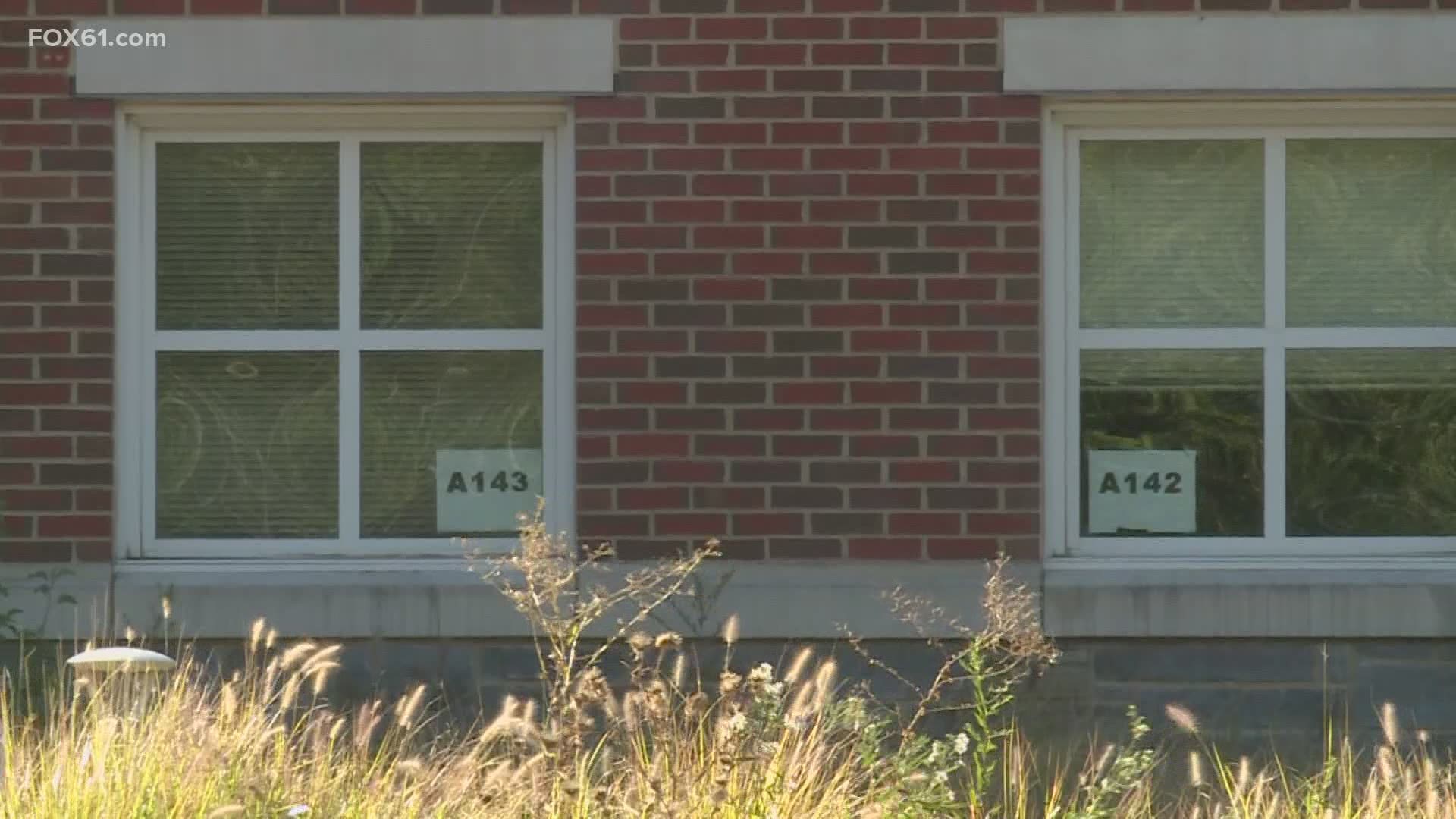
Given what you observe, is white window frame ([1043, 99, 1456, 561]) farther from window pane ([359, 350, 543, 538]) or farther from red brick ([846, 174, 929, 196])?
window pane ([359, 350, 543, 538])

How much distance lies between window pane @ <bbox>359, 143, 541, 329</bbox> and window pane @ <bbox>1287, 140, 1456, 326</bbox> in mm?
2600

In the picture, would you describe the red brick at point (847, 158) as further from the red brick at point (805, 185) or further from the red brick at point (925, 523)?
the red brick at point (925, 523)

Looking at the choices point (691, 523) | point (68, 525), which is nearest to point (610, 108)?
point (691, 523)

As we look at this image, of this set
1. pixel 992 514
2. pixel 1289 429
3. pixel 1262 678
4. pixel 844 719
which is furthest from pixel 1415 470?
pixel 844 719

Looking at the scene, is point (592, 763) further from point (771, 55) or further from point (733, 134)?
point (771, 55)

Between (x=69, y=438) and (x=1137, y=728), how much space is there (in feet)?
11.7

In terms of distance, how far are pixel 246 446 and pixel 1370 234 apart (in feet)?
12.8

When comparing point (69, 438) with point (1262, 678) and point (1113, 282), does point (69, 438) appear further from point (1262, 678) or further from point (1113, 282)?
point (1262, 678)

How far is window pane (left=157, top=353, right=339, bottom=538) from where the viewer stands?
20.9ft

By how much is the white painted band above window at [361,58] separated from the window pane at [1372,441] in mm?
2595

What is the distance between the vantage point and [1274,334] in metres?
6.28

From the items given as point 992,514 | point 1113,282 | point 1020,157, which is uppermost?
point 1020,157

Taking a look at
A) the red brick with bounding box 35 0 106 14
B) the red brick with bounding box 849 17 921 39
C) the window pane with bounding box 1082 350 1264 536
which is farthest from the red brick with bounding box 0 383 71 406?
the window pane with bounding box 1082 350 1264 536

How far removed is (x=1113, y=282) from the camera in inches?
249
